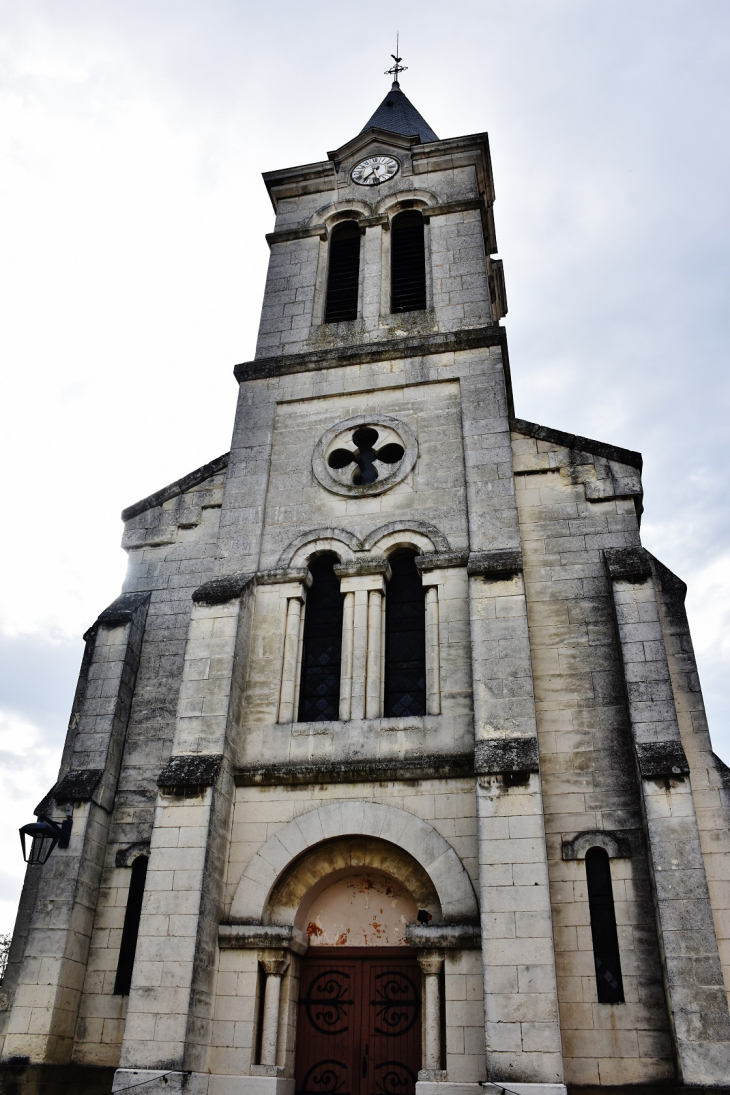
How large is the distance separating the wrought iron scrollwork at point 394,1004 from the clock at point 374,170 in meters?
14.8

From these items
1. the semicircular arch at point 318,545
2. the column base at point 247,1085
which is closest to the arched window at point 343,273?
the semicircular arch at point 318,545

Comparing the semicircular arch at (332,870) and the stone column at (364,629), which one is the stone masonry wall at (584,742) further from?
the stone column at (364,629)

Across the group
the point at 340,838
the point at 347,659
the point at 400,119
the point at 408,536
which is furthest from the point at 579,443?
the point at 400,119

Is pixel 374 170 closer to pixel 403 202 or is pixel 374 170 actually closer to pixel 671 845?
pixel 403 202

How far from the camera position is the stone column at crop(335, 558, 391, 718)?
12059 mm

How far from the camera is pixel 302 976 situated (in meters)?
11.2

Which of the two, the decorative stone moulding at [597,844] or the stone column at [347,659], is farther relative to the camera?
the stone column at [347,659]

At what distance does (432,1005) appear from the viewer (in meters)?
10.0

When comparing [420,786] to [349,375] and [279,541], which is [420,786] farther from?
[349,375]

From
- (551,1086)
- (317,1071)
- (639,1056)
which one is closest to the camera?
(551,1086)

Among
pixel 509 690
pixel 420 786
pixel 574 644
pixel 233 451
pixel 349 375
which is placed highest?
pixel 349 375

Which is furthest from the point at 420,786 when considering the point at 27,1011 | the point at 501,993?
the point at 27,1011

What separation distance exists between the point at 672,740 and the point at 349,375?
8089 mm

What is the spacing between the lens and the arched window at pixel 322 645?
40.9ft
